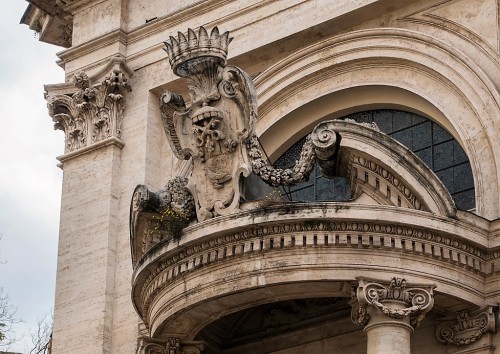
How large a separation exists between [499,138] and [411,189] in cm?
196

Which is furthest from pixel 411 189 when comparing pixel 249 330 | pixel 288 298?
pixel 249 330

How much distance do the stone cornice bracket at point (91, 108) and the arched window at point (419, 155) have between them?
3195 millimetres

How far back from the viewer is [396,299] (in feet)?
72.7

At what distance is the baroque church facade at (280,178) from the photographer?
74.0 ft

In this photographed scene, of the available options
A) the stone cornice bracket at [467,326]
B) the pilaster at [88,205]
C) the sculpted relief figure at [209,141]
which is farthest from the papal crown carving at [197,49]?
the stone cornice bracket at [467,326]

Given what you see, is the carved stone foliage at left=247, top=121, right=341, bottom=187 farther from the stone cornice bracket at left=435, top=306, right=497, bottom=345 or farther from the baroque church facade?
the stone cornice bracket at left=435, top=306, right=497, bottom=345

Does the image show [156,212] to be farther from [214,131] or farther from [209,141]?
[214,131]

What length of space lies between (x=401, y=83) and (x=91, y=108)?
601 cm

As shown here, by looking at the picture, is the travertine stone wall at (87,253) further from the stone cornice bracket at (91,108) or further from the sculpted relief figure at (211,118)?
the sculpted relief figure at (211,118)

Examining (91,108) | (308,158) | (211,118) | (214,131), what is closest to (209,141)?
(214,131)

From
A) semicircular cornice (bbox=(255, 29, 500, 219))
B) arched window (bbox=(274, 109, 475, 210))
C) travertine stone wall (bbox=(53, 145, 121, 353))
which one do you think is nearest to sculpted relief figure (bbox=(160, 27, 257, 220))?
arched window (bbox=(274, 109, 475, 210))

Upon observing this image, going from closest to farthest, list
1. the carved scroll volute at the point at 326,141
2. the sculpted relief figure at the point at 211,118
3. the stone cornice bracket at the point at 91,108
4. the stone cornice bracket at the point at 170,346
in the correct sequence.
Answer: the carved scroll volute at the point at 326,141 → the sculpted relief figure at the point at 211,118 → the stone cornice bracket at the point at 170,346 → the stone cornice bracket at the point at 91,108

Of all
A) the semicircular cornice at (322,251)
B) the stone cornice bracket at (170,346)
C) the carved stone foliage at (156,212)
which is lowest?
the stone cornice bracket at (170,346)

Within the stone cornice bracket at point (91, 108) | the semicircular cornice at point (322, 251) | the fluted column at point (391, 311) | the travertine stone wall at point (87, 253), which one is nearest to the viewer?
the fluted column at point (391, 311)
